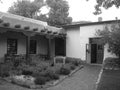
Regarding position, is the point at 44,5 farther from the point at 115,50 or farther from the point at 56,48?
the point at 115,50

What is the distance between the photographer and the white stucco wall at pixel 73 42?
15.3 metres

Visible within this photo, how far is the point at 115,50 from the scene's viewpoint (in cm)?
1069

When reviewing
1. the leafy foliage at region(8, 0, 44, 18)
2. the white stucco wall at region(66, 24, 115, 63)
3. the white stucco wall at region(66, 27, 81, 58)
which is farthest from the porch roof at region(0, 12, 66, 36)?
Answer: the leafy foliage at region(8, 0, 44, 18)

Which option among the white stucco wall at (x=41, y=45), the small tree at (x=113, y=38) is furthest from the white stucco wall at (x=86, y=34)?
the white stucco wall at (x=41, y=45)

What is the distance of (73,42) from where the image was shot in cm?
1570

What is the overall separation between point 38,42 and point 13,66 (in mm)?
6435

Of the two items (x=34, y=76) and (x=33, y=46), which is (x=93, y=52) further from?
(x=34, y=76)

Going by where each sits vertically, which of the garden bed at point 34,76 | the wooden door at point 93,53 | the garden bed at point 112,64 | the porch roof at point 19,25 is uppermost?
the porch roof at point 19,25

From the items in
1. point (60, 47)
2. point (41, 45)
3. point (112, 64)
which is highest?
point (41, 45)

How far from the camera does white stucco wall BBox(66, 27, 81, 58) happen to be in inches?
602

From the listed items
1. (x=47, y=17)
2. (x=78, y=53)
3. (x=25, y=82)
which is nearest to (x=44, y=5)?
(x=47, y=17)

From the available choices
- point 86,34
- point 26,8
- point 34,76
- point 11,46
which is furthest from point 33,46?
point 26,8

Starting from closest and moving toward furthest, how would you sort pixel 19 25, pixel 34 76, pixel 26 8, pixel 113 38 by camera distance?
1. pixel 34 76
2. pixel 113 38
3. pixel 19 25
4. pixel 26 8

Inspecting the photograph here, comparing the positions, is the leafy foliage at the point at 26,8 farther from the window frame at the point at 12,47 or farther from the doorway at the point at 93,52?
the doorway at the point at 93,52
